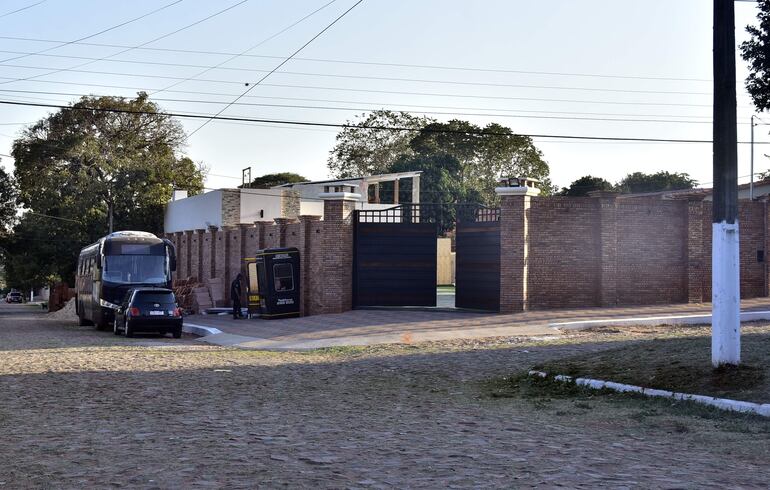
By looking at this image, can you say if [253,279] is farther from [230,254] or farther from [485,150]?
[485,150]

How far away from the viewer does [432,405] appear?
40.5 feet

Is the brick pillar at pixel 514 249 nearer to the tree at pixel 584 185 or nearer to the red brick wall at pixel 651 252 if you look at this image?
the red brick wall at pixel 651 252

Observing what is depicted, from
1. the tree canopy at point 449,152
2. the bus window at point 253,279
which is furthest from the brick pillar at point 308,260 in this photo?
the tree canopy at point 449,152

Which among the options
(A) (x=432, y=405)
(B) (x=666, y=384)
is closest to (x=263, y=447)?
(A) (x=432, y=405)

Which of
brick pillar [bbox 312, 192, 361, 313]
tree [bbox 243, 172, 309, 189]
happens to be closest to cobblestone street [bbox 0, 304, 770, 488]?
brick pillar [bbox 312, 192, 361, 313]

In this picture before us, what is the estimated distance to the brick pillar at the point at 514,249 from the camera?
2952cm

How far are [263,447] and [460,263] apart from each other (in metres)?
23.9

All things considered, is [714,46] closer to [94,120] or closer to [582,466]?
[582,466]

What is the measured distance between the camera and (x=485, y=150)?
80.4 metres

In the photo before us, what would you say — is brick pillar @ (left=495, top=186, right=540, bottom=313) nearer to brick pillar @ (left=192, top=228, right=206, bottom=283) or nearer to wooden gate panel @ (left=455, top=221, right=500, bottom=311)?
wooden gate panel @ (left=455, top=221, right=500, bottom=311)

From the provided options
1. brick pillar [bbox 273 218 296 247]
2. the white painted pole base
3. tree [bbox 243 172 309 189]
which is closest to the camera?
the white painted pole base

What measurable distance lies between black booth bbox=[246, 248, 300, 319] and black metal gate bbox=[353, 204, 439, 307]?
8.50ft

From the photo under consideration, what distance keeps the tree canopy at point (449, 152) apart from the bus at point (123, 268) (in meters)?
42.1

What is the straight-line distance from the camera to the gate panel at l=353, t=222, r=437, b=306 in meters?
33.1
